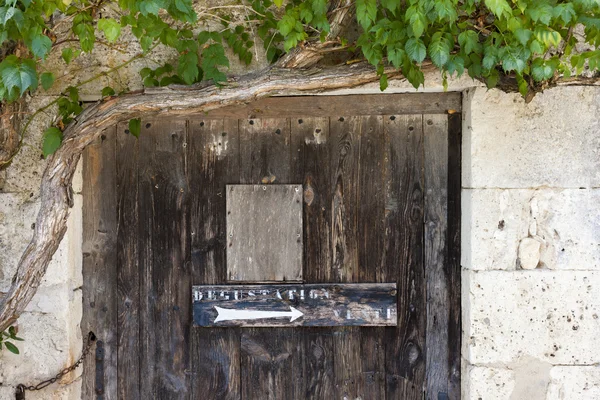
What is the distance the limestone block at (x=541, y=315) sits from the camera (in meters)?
2.51

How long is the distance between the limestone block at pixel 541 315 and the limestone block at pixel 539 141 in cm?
39

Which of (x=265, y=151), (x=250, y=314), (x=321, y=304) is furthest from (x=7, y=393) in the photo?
(x=265, y=151)

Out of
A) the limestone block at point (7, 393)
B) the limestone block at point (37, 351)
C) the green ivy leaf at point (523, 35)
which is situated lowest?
the limestone block at point (7, 393)

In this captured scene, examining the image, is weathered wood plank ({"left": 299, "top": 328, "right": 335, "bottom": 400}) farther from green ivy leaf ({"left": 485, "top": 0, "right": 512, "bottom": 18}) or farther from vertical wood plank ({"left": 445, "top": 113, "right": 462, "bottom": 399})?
green ivy leaf ({"left": 485, "top": 0, "right": 512, "bottom": 18})

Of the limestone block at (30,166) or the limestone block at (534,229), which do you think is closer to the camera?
the limestone block at (534,229)

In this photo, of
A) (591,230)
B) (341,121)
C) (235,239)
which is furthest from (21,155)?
(591,230)

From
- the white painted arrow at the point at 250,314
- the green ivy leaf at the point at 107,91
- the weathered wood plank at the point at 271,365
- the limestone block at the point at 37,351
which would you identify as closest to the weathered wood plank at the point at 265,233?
the white painted arrow at the point at 250,314

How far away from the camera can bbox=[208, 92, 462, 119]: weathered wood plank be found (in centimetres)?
271

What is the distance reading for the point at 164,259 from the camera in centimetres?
278

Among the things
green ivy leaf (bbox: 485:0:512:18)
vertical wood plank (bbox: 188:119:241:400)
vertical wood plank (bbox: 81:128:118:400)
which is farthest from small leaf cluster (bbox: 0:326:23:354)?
green ivy leaf (bbox: 485:0:512:18)

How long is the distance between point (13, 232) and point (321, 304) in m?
1.36

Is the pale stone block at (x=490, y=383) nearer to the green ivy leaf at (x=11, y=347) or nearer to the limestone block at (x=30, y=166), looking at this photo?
the green ivy leaf at (x=11, y=347)

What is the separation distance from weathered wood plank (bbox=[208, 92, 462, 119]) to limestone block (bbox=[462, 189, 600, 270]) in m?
0.44

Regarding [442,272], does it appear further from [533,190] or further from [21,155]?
[21,155]
